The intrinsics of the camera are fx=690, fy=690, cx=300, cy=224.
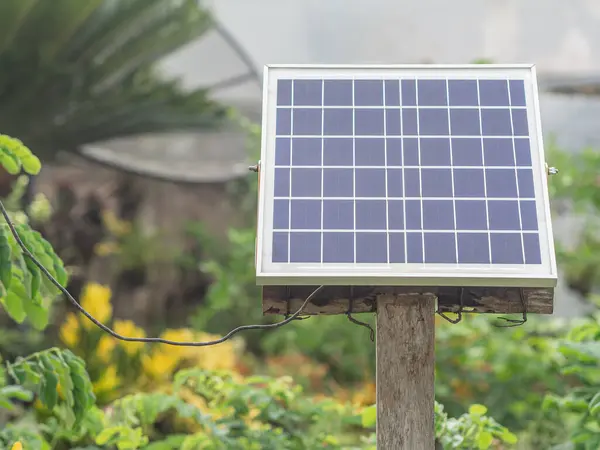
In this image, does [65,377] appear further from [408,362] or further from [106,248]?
[106,248]

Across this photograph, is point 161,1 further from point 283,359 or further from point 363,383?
point 363,383

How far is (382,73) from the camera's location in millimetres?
1501

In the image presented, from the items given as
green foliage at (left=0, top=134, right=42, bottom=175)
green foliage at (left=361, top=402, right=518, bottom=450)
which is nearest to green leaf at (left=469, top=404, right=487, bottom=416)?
green foliage at (left=361, top=402, right=518, bottom=450)

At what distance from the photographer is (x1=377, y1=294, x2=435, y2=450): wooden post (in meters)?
1.42

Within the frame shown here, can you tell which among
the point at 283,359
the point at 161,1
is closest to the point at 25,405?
the point at 283,359

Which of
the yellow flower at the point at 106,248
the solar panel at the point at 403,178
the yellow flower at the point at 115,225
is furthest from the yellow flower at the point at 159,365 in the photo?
the yellow flower at the point at 115,225

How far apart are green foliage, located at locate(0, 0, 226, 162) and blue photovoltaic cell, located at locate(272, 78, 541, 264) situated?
2.02 m

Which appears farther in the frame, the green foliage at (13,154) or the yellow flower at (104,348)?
the yellow flower at (104,348)

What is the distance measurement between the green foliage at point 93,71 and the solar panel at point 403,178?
2.00m

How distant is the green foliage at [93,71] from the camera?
307 cm

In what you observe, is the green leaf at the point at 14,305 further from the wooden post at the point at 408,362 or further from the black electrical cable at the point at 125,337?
the wooden post at the point at 408,362

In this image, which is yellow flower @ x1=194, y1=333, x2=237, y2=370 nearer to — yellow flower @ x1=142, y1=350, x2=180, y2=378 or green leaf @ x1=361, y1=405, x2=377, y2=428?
yellow flower @ x1=142, y1=350, x2=180, y2=378

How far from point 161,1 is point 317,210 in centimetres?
260

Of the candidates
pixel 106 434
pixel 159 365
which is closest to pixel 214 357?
pixel 159 365
